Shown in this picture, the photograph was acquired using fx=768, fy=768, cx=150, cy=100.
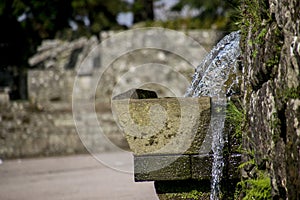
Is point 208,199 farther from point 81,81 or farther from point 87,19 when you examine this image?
point 87,19

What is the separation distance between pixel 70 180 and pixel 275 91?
4.84m

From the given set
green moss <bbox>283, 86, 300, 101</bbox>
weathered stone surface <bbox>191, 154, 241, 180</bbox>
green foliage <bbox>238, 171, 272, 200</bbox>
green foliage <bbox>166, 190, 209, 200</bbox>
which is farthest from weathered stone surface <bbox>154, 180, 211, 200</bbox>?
green moss <bbox>283, 86, 300, 101</bbox>

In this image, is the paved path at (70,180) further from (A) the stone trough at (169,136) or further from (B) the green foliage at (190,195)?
(A) the stone trough at (169,136)

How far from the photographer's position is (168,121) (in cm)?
332

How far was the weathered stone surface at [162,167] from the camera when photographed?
3340 mm

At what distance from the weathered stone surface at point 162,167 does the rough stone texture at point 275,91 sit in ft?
0.98

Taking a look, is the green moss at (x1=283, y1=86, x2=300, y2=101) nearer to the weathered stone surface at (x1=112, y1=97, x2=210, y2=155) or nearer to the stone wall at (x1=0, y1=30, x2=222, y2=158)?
the weathered stone surface at (x1=112, y1=97, x2=210, y2=155)

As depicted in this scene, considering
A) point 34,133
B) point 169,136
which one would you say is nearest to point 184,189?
point 169,136

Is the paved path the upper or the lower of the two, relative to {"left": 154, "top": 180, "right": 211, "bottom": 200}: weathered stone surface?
lower

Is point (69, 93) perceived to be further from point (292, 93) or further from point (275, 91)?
point (292, 93)

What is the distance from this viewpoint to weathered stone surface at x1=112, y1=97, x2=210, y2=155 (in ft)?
10.8

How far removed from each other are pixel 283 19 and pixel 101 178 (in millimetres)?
4869

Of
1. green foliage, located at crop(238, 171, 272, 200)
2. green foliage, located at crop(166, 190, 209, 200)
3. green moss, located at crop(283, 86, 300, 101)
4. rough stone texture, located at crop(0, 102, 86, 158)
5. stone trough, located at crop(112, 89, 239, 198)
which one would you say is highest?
green moss, located at crop(283, 86, 300, 101)

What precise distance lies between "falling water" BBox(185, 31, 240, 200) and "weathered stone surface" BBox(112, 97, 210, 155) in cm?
5
